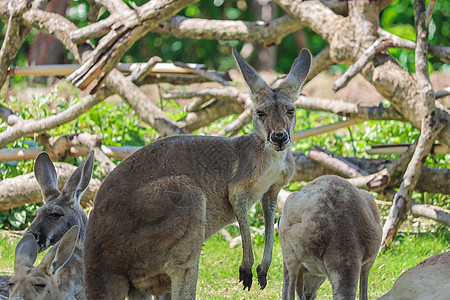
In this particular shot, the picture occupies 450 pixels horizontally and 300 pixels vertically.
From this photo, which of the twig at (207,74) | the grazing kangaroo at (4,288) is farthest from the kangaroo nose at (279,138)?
the twig at (207,74)

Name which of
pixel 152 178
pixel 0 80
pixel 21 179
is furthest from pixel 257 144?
pixel 0 80

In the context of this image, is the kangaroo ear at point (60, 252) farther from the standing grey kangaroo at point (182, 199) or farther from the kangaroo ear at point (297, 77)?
the kangaroo ear at point (297, 77)

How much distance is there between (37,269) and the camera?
142 inches

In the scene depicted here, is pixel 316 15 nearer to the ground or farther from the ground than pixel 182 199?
nearer to the ground

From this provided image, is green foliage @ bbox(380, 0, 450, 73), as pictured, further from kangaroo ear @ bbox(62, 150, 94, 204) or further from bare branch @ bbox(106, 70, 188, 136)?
kangaroo ear @ bbox(62, 150, 94, 204)

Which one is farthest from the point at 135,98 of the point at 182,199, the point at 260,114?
the point at 182,199

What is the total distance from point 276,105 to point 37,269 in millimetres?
1719

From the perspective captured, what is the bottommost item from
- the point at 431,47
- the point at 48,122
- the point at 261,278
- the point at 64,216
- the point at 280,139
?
the point at 48,122

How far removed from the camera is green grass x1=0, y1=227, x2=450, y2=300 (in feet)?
17.3

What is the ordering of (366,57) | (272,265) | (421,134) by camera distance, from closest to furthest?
(272,265) < (421,134) < (366,57)

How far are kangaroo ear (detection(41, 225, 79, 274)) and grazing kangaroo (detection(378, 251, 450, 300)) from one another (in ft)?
5.88

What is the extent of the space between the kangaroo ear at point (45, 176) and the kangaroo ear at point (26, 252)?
2.82 feet

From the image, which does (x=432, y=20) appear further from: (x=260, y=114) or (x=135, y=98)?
(x=260, y=114)

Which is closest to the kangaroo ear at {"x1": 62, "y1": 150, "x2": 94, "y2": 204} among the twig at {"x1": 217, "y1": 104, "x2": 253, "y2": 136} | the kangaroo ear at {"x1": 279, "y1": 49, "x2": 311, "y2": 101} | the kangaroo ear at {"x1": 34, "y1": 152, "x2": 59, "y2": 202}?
the kangaroo ear at {"x1": 34, "y1": 152, "x2": 59, "y2": 202}
